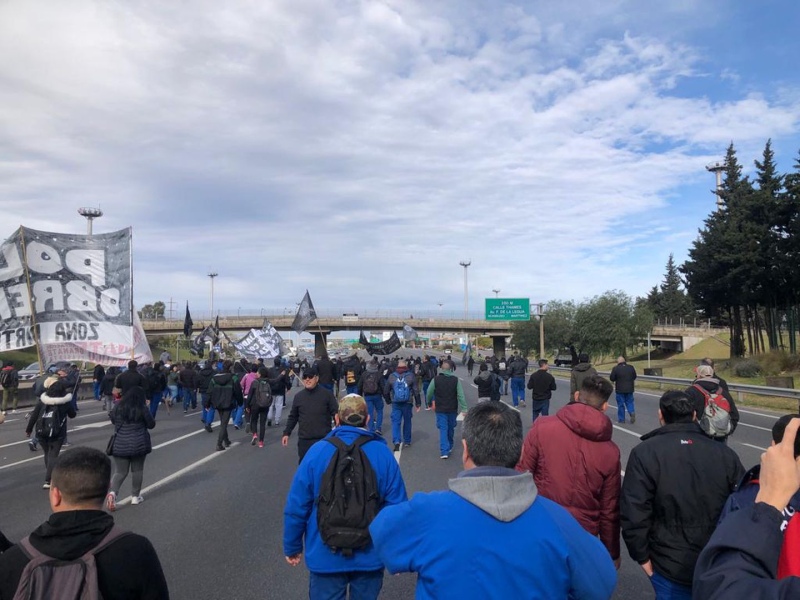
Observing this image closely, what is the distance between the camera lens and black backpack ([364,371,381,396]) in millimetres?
13914

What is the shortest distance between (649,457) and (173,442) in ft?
41.1

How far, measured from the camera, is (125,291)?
1440 centimetres

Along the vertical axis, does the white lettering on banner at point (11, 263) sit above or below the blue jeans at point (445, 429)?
above

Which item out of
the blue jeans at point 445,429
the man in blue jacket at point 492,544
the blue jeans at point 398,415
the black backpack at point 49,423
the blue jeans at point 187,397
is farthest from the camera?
the blue jeans at point 187,397

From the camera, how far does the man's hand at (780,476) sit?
171cm

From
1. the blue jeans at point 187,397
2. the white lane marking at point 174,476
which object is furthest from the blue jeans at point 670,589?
the blue jeans at point 187,397

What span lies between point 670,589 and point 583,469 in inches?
32.8

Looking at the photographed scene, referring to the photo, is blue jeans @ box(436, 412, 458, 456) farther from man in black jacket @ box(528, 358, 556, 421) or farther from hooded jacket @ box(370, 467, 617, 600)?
hooded jacket @ box(370, 467, 617, 600)

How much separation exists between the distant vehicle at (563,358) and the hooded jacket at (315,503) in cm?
6070

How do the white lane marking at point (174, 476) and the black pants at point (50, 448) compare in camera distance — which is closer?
the white lane marking at point (174, 476)

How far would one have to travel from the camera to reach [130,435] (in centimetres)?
792

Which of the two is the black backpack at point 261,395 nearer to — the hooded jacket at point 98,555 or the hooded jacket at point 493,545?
the hooded jacket at point 98,555

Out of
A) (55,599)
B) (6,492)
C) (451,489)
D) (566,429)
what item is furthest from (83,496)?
(6,492)

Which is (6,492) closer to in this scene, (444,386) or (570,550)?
(444,386)
